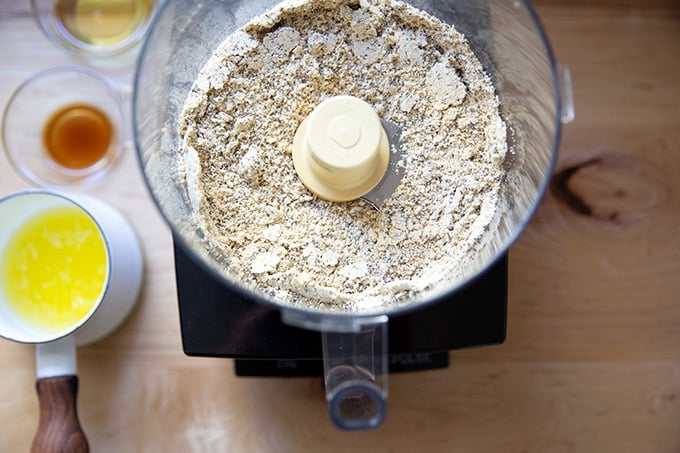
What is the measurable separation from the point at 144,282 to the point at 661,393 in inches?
24.7

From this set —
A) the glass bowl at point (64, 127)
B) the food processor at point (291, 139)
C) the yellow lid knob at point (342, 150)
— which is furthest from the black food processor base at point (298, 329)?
the glass bowl at point (64, 127)

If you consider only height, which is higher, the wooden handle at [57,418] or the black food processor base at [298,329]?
the black food processor base at [298,329]

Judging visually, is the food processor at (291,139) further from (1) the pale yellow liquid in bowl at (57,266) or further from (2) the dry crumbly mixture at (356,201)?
(1) the pale yellow liquid in bowl at (57,266)

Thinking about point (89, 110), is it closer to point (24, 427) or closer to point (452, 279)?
point (24, 427)

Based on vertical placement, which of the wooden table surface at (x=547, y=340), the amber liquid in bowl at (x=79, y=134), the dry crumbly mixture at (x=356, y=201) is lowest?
the wooden table surface at (x=547, y=340)

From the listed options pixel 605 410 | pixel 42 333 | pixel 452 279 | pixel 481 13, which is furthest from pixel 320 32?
pixel 605 410

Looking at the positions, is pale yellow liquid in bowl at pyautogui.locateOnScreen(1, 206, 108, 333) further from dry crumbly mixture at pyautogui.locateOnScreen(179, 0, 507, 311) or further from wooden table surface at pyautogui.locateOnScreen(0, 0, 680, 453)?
dry crumbly mixture at pyautogui.locateOnScreen(179, 0, 507, 311)

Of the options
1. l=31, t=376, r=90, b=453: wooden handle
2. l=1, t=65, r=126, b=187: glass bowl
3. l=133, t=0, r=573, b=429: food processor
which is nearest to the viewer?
l=133, t=0, r=573, b=429: food processor

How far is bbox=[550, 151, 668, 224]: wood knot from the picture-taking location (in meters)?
0.78

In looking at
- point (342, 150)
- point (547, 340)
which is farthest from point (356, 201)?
point (547, 340)

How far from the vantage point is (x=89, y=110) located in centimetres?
80

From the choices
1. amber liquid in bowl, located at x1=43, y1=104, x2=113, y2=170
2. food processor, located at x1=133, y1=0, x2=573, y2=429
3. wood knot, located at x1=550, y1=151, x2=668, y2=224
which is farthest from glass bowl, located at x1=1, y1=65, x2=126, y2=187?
wood knot, located at x1=550, y1=151, x2=668, y2=224

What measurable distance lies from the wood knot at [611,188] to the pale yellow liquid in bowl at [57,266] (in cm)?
55

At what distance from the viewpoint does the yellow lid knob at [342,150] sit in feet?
1.84
